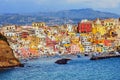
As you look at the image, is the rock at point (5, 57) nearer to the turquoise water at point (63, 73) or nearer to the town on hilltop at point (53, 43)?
the turquoise water at point (63, 73)

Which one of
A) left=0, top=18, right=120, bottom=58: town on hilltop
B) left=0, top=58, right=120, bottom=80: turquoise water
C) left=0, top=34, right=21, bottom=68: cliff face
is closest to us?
left=0, top=58, right=120, bottom=80: turquoise water

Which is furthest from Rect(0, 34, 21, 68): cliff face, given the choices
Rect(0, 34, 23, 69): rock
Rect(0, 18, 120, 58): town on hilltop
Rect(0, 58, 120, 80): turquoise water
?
Rect(0, 18, 120, 58): town on hilltop

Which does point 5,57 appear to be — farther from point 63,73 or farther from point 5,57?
point 63,73

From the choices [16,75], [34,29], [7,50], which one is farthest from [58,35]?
[16,75]

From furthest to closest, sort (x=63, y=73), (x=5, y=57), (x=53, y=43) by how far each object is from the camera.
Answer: (x=53, y=43) → (x=5, y=57) → (x=63, y=73)

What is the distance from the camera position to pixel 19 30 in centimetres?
19325

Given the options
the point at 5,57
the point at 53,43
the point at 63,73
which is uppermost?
the point at 5,57

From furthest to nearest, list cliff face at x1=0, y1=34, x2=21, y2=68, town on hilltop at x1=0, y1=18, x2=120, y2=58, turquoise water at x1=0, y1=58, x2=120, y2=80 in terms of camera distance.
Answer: town on hilltop at x1=0, y1=18, x2=120, y2=58 < cliff face at x1=0, y1=34, x2=21, y2=68 < turquoise water at x1=0, y1=58, x2=120, y2=80

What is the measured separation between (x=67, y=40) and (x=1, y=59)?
9667cm

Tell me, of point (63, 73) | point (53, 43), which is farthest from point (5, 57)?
point (53, 43)

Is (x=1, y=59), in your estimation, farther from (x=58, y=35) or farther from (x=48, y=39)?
(x=58, y=35)

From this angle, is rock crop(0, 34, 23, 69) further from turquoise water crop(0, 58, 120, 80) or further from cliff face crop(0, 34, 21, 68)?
turquoise water crop(0, 58, 120, 80)

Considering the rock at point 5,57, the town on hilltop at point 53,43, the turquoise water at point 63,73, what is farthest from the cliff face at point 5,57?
the town on hilltop at point 53,43

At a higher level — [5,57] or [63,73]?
[5,57]
